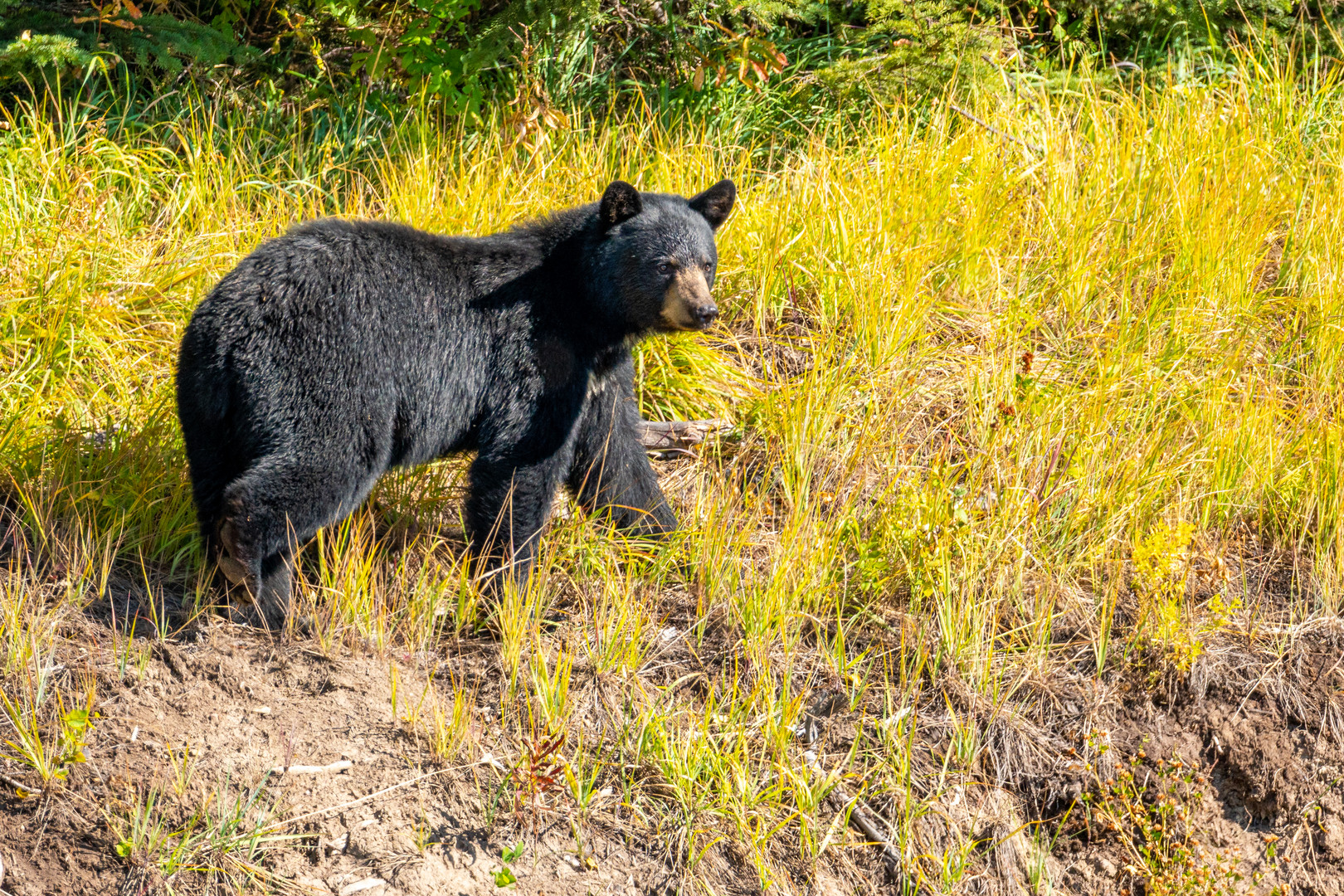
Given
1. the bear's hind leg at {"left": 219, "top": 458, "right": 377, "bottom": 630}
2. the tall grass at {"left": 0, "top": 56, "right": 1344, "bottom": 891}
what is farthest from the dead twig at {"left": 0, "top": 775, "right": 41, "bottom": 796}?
the bear's hind leg at {"left": 219, "top": 458, "right": 377, "bottom": 630}

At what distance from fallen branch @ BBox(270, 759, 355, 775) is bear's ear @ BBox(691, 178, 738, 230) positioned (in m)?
2.48

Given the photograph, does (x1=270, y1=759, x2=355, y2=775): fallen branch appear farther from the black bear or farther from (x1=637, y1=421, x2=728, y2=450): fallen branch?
(x1=637, y1=421, x2=728, y2=450): fallen branch

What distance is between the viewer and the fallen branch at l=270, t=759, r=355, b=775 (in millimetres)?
3432

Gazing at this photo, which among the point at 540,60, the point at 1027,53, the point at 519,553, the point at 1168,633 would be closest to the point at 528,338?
the point at 519,553

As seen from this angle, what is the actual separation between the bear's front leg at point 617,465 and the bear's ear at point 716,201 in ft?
2.27

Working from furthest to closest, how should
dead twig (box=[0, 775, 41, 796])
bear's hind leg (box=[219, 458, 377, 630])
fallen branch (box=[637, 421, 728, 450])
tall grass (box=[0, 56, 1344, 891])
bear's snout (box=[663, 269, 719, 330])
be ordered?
fallen branch (box=[637, 421, 728, 450]), bear's snout (box=[663, 269, 719, 330]), tall grass (box=[0, 56, 1344, 891]), bear's hind leg (box=[219, 458, 377, 630]), dead twig (box=[0, 775, 41, 796])

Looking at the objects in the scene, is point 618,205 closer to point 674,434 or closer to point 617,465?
point 617,465

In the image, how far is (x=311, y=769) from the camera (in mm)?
3463

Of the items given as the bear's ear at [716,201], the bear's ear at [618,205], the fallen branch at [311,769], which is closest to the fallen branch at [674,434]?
the bear's ear at [716,201]

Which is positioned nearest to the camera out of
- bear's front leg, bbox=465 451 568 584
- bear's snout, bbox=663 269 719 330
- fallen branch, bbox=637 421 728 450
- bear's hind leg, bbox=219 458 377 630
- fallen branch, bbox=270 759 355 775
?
fallen branch, bbox=270 759 355 775

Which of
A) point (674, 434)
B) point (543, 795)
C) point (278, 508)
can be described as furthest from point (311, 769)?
point (674, 434)

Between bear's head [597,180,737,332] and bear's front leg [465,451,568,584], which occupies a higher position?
bear's head [597,180,737,332]

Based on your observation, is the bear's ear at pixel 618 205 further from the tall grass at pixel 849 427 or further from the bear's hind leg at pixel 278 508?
the bear's hind leg at pixel 278 508

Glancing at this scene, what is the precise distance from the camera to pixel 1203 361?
5383mm
